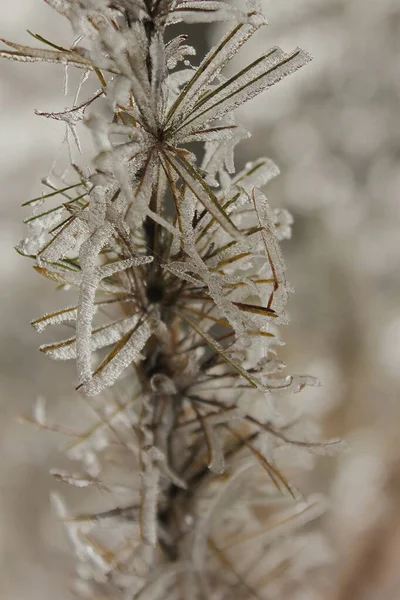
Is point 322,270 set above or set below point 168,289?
above

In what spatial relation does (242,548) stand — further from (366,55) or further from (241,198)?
(366,55)

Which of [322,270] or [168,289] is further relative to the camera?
[322,270]

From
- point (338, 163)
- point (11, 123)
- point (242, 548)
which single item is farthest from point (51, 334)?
point (242, 548)

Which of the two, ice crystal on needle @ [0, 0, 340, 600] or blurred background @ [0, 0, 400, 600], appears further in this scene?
blurred background @ [0, 0, 400, 600]

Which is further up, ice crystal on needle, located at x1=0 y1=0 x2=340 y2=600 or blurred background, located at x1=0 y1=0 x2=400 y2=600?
blurred background, located at x1=0 y1=0 x2=400 y2=600
